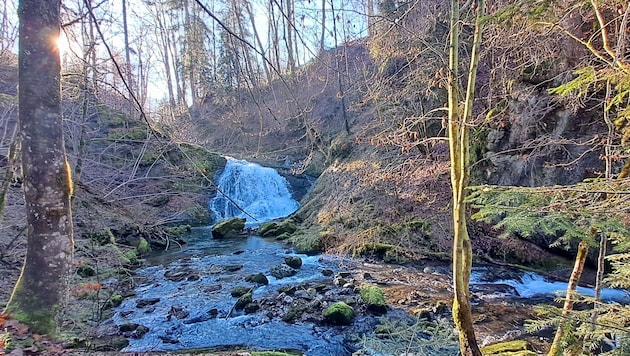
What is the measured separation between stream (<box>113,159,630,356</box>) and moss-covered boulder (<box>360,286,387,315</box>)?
3.4 inches

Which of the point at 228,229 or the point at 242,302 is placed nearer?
the point at 242,302

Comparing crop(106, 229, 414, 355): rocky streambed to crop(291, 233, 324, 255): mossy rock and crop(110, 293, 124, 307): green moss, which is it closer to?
crop(110, 293, 124, 307): green moss

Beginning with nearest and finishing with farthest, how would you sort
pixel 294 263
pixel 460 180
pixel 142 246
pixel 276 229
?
pixel 460 180, pixel 294 263, pixel 142 246, pixel 276 229

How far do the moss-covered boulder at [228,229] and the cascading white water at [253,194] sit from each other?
3060 mm

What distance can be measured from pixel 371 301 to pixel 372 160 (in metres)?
7.48

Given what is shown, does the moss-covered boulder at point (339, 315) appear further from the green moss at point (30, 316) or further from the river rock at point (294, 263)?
the green moss at point (30, 316)

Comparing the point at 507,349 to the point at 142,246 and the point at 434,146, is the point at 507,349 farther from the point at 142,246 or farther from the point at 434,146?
the point at 142,246

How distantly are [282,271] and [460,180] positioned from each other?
6.73 meters

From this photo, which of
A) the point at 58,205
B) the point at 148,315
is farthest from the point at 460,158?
the point at 148,315

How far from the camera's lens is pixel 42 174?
9.68ft

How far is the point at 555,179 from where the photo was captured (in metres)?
8.57

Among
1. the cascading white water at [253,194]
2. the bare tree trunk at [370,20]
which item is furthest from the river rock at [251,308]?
the cascading white water at [253,194]

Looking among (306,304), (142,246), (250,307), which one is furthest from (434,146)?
(142,246)

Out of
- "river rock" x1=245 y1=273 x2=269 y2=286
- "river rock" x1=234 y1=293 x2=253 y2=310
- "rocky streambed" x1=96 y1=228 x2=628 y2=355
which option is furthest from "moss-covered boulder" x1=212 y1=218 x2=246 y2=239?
"river rock" x1=234 y1=293 x2=253 y2=310
